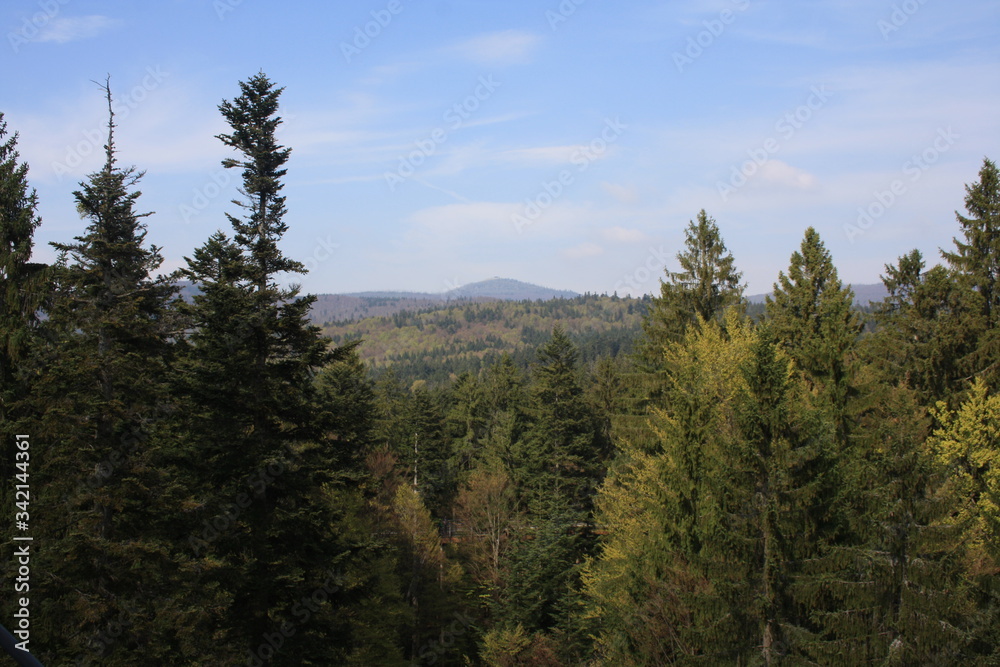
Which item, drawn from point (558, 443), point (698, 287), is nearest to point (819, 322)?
point (698, 287)

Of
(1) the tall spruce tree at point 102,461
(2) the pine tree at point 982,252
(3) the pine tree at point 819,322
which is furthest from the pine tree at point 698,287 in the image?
(1) the tall spruce tree at point 102,461

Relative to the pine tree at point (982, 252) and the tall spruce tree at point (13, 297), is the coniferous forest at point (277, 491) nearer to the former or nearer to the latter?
the tall spruce tree at point (13, 297)

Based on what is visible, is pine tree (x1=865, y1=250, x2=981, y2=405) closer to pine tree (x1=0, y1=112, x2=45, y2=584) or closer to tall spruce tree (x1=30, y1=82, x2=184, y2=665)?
tall spruce tree (x1=30, y1=82, x2=184, y2=665)

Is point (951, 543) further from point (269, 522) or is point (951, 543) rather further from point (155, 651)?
point (155, 651)

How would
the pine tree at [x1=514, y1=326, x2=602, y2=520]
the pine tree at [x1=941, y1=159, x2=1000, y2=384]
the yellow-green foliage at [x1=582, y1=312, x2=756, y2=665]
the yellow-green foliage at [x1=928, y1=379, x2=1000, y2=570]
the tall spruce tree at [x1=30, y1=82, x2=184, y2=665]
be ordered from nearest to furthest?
the tall spruce tree at [x1=30, y1=82, x2=184, y2=665]
the yellow-green foliage at [x1=582, y1=312, x2=756, y2=665]
the yellow-green foliage at [x1=928, y1=379, x2=1000, y2=570]
the pine tree at [x1=941, y1=159, x2=1000, y2=384]
the pine tree at [x1=514, y1=326, x2=602, y2=520]

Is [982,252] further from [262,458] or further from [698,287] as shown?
[262,458]

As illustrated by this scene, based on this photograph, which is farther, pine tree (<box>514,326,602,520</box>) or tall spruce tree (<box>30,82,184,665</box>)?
pine tree (<box>514,326,602,520</box>)

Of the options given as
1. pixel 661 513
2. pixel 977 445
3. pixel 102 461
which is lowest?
pixel 661 513

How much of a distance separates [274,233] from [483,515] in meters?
26.7

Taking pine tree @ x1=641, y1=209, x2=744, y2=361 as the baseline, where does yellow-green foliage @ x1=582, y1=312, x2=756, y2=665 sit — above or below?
below

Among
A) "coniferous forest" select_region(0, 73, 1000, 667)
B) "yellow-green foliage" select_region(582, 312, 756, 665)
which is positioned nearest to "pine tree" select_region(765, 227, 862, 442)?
"coniferous forest" select_region(0, 73, 1000, 667)

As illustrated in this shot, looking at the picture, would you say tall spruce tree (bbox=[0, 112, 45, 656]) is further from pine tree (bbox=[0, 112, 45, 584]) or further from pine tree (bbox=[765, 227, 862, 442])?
pine tree (bbox=[765, 227, 862, 442])

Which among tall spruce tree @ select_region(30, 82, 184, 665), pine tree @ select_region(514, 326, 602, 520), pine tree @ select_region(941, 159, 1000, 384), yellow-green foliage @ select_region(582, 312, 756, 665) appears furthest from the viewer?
pine tree @ select_region(514, 326, 602, 520)

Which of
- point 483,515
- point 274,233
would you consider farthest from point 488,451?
point 274,233
